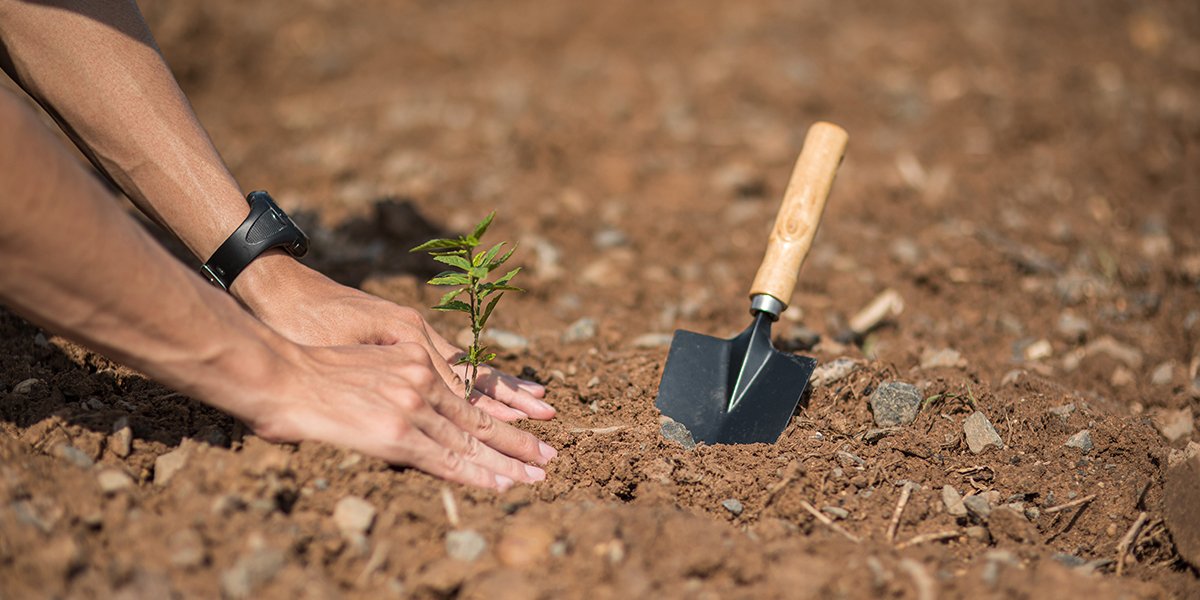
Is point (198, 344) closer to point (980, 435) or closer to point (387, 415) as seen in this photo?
point (387, 415)

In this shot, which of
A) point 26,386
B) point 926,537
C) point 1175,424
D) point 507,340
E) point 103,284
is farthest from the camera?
point 507,340

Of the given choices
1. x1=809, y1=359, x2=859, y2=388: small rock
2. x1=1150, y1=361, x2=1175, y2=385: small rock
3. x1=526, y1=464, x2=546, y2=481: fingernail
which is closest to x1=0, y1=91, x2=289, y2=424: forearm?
x1=526, y1=464, x2=546, y2=481: fingernail

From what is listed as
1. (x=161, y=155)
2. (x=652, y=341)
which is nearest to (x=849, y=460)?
(x=652, y=341)

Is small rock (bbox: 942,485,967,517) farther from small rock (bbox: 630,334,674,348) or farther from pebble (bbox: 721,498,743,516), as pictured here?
small rock (bbox: 630,334,674,348)

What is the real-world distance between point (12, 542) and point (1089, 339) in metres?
3.65

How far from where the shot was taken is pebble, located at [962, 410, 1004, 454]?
2131mm

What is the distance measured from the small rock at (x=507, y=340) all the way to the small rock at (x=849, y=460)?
131cm

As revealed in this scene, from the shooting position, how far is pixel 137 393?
82.4 inches

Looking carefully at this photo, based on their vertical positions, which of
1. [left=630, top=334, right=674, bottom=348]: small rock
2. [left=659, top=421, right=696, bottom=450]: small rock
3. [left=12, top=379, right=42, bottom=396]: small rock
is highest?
[left=12, top=379, right=42, bottom=396]: small rock

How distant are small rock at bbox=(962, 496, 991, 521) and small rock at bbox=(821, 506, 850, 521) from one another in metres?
0.35

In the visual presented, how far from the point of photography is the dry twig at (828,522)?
178 centimetres

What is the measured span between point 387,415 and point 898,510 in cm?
137

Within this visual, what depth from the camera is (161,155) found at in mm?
2139

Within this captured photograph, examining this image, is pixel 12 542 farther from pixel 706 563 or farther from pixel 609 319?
pixel 609 319
